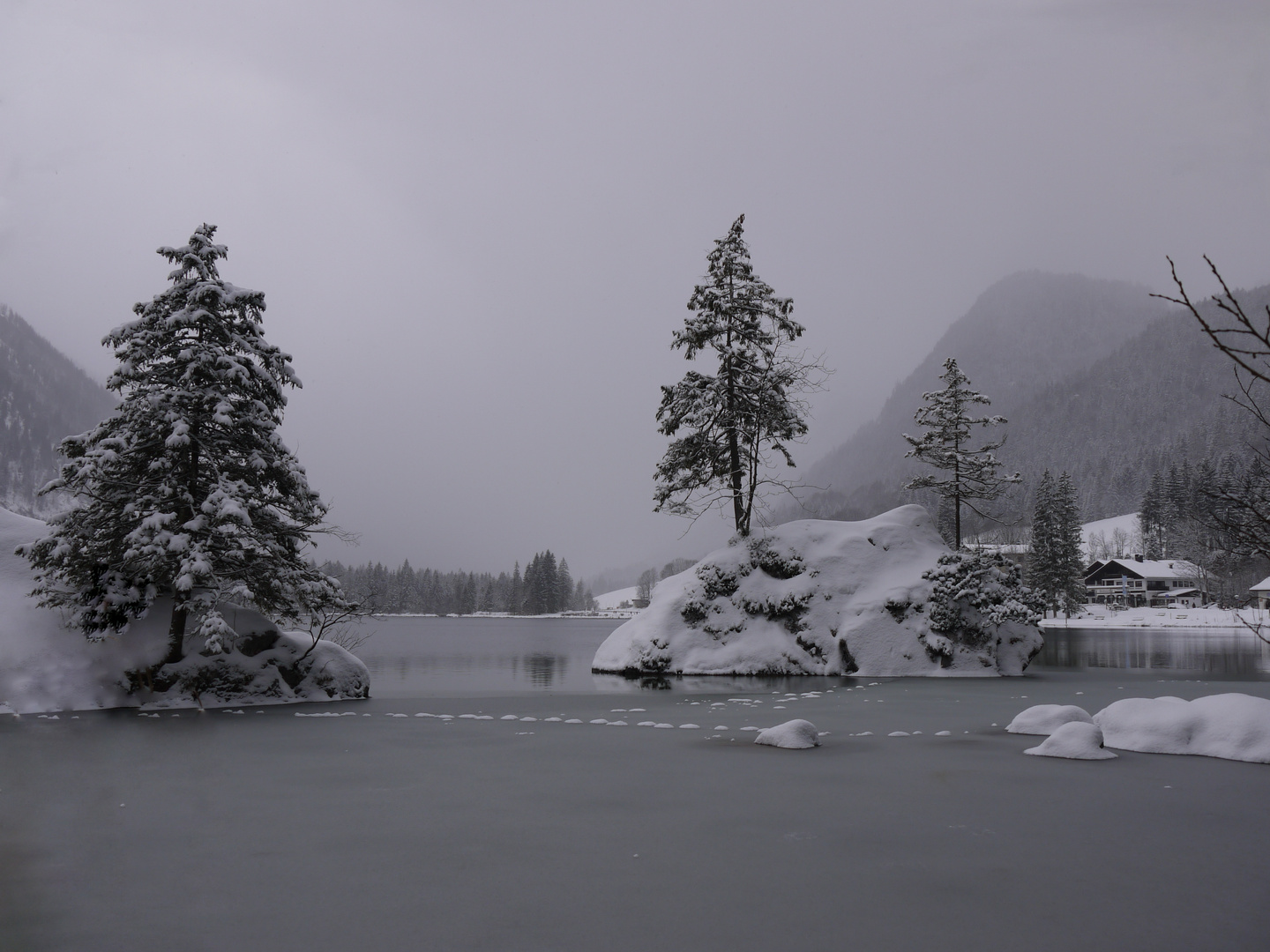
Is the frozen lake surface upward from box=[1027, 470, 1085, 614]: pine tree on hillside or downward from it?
downward

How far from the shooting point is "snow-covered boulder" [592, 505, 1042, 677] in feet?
80.1

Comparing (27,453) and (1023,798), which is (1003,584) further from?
(27,453)

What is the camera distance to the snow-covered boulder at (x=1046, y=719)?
11.0m

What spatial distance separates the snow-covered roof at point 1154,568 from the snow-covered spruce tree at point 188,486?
350ft

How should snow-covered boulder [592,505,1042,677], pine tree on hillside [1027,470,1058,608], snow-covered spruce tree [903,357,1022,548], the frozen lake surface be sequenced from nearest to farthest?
the frozen lake surface < snow-covered boulder [592,505,1042,677] < snow-covered spruce tree [903,357,1022,548] < pine tree on hillside [1027,470,1058,608]

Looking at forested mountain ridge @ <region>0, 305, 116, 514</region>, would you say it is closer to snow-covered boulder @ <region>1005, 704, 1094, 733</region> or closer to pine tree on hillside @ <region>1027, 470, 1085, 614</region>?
pine tree on hillside @ <region>1027, 470, 1085, 614</region>

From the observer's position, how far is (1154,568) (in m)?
99.2

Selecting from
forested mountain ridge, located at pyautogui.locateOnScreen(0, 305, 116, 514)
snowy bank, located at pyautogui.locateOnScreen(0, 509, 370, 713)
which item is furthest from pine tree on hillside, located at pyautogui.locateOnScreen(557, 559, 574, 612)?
snowy bank, located at pyautogui.locateOnScreen(0, 509, 370, 713)

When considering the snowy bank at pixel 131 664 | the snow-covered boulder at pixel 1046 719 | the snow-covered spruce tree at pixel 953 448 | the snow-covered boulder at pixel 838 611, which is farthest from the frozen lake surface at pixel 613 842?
the snow-covered spruce tree at pixel 953 448

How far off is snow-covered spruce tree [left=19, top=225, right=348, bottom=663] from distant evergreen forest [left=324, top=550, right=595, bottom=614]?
104m

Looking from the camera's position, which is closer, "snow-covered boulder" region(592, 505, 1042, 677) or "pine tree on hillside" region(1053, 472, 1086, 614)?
"snow-covered boulder" region(592, 505, 1042, 677)

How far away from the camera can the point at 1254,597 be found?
7894cm

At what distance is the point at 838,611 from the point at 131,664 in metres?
19.7

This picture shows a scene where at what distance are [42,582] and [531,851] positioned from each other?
14638 millimetres
